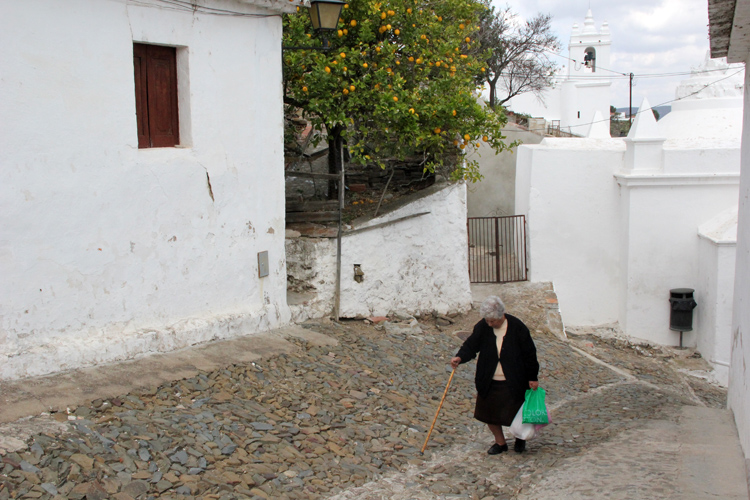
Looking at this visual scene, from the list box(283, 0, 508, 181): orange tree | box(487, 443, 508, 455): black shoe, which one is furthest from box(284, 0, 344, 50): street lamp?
box(487, 443, 508, 455): black shoe

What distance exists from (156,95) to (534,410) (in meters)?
4.48

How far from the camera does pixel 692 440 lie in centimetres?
544

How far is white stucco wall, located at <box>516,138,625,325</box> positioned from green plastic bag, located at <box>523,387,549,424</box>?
26.1ft

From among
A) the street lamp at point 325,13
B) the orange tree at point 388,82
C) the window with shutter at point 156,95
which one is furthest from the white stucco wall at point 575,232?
the window with shutter at point 156,95

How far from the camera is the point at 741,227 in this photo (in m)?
6.14

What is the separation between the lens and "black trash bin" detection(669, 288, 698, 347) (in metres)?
11.7

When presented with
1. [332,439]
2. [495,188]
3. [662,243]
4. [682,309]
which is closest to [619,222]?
[662,243]

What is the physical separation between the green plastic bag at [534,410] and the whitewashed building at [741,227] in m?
1.43

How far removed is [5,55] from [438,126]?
4.97m

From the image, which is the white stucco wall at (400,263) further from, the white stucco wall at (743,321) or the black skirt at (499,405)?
the white stucco wall at (743,321)

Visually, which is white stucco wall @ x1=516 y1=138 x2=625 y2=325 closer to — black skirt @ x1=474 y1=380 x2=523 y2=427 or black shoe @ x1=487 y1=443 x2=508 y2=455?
black shoe @ x1=487 y1=443 x2=508 y2=455

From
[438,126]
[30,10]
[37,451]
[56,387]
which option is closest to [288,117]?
[438,126]

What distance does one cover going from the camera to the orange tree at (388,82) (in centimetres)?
808

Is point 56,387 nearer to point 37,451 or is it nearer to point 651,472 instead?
point 37,451
